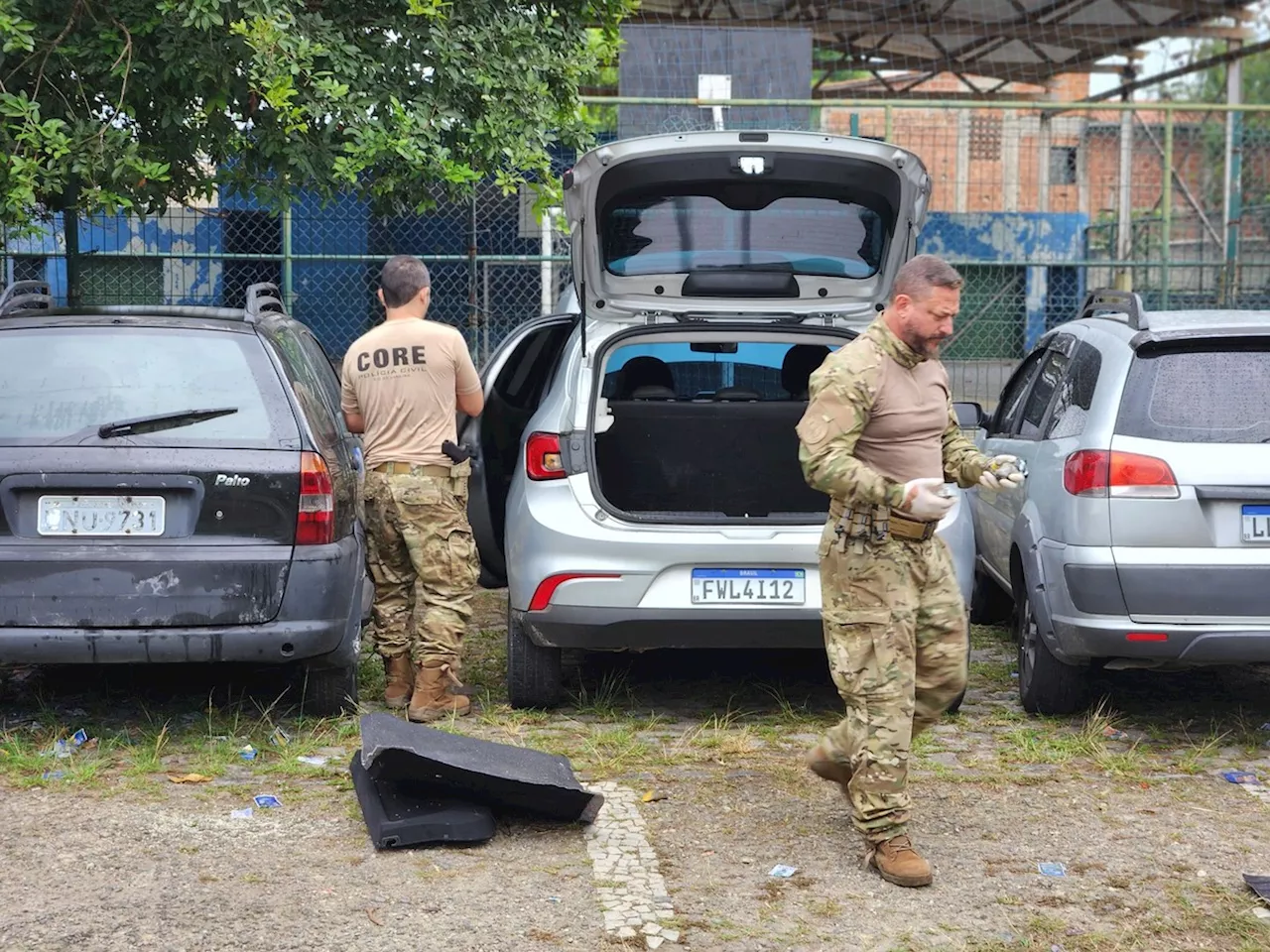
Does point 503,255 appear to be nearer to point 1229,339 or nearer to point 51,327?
point 51,327

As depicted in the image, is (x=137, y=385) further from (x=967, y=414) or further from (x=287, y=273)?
(x=287, y=273)

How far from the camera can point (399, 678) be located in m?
6.61

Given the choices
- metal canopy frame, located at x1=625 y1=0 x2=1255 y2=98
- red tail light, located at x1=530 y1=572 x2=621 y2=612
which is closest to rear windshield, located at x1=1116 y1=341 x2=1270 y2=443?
red tail light, located at x1=530 y1=572 x2=621 y2=612

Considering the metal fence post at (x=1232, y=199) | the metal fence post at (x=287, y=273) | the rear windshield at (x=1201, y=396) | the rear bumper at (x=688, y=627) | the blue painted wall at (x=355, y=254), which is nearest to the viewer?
the rear windshield at (x=1201, y=396)

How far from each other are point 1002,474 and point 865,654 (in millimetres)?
648

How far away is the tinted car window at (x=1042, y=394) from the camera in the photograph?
22.6 feet

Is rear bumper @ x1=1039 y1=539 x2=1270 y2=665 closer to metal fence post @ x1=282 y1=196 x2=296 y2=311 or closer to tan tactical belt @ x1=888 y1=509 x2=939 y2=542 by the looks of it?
tan tactical belt @ x1=888 y1=509 x2=939 y2=542

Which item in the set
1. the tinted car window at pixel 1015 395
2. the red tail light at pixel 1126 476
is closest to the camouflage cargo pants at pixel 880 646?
the red tail light at pixel 1126 476

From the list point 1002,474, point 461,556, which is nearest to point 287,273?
point 461,556

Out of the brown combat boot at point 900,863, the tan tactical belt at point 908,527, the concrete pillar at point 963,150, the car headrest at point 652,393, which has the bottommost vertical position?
the brown combat boot at point 900,863

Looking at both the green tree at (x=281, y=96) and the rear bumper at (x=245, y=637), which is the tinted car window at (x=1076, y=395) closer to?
the rear bumper at (x=245, y=637)

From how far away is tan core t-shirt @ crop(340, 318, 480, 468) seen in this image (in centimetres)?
627

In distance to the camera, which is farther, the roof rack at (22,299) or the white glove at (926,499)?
the roof rack at (22,299)

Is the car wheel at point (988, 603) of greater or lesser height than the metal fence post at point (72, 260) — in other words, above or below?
below
